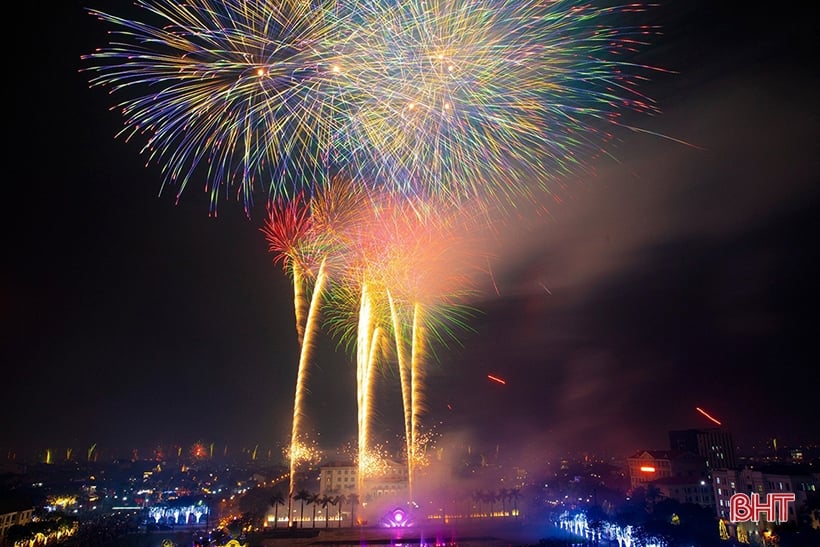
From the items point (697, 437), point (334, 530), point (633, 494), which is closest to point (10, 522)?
point (334, 530)

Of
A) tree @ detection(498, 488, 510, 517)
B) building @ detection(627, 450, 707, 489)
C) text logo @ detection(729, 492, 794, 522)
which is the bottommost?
tree @ detection(498, 488, 510, 517)

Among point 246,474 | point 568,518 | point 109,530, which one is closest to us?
point 109,530

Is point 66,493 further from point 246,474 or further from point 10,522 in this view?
point 246,474

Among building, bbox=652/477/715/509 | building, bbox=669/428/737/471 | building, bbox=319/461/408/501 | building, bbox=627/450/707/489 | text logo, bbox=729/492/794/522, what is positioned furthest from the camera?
building, bbox=669/428/737/471

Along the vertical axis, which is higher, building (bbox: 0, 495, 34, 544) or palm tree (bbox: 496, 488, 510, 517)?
building (bbox: 0, 495, 34, 544)

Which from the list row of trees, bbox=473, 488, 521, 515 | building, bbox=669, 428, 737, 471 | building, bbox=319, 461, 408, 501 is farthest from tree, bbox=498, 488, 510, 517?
building, bbox=669, 428, 737, 471

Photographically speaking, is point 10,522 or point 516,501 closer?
point 10,522

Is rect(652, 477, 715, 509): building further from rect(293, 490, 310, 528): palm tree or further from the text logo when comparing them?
rect(293, 490, 310, 528): palm tree

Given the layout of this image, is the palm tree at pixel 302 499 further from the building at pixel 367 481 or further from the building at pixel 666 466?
the building at pixel 666 466

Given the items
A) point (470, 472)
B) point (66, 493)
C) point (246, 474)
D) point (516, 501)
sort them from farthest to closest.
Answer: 1. point (246, 474)
2. point (470, 472)
3. point (66, 493)
4. point (516, 501)
